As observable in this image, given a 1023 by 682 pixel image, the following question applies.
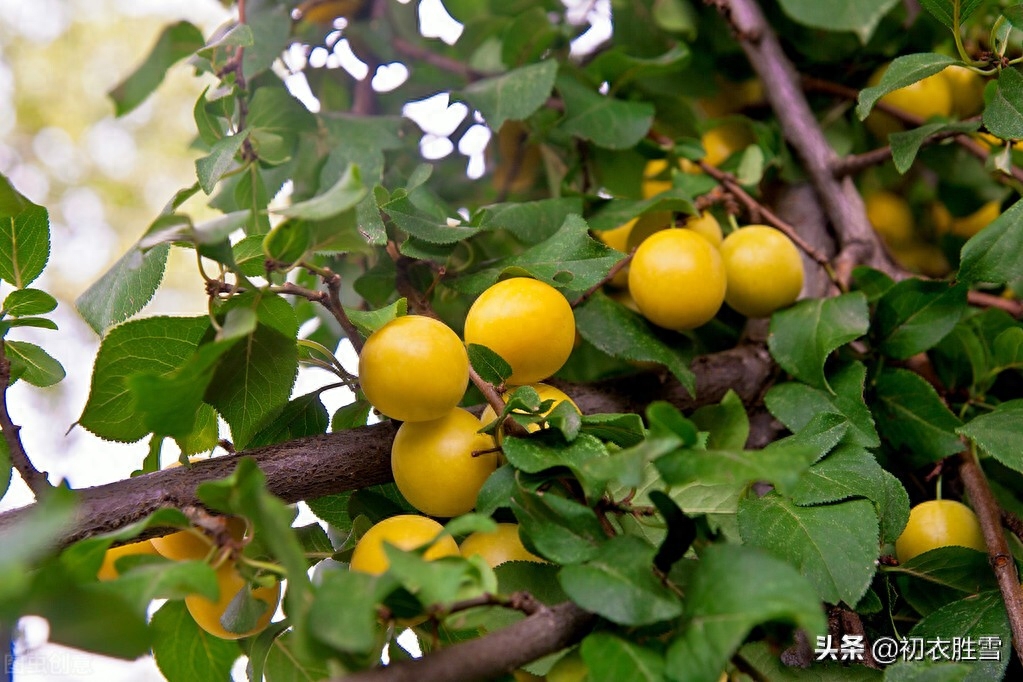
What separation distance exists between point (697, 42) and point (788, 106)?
0.11 meters

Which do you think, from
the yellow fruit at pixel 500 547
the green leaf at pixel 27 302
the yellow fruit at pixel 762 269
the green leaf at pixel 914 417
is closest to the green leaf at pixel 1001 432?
the green leaf at pixel 914 417

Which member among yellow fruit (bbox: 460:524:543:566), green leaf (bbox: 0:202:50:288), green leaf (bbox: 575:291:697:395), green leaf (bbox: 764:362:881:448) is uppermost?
green leaf (bbox: 0:202:50:288)

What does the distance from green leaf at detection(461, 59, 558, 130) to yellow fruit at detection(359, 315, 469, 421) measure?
0.25m

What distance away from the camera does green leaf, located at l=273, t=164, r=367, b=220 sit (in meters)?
0.29

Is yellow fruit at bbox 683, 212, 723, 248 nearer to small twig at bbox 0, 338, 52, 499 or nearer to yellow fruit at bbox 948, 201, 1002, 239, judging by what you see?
yellow fruit at bbox 948, 201, 1002, 239

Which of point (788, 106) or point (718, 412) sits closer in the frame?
point (718, 412)

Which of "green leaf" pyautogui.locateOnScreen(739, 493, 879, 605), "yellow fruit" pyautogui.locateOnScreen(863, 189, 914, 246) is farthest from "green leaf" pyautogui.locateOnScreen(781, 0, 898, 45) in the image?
"green leaf" pyautogui.locateOnScreen(739, 493, 879, 605)

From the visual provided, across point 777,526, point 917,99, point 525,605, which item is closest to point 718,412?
point 777,526

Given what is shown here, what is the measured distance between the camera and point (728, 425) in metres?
0.45

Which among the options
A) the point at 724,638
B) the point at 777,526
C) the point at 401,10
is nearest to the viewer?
the point at 724,638

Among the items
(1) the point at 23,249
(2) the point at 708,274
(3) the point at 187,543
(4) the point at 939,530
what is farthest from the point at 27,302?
(4) the point at 939,530

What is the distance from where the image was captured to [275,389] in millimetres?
370

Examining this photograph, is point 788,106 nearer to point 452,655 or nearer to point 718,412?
point 718,412

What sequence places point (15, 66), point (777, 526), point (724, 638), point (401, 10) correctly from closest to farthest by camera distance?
point (724, 638) < point (777, 526) < point (401, 10) < point (15, 66)
